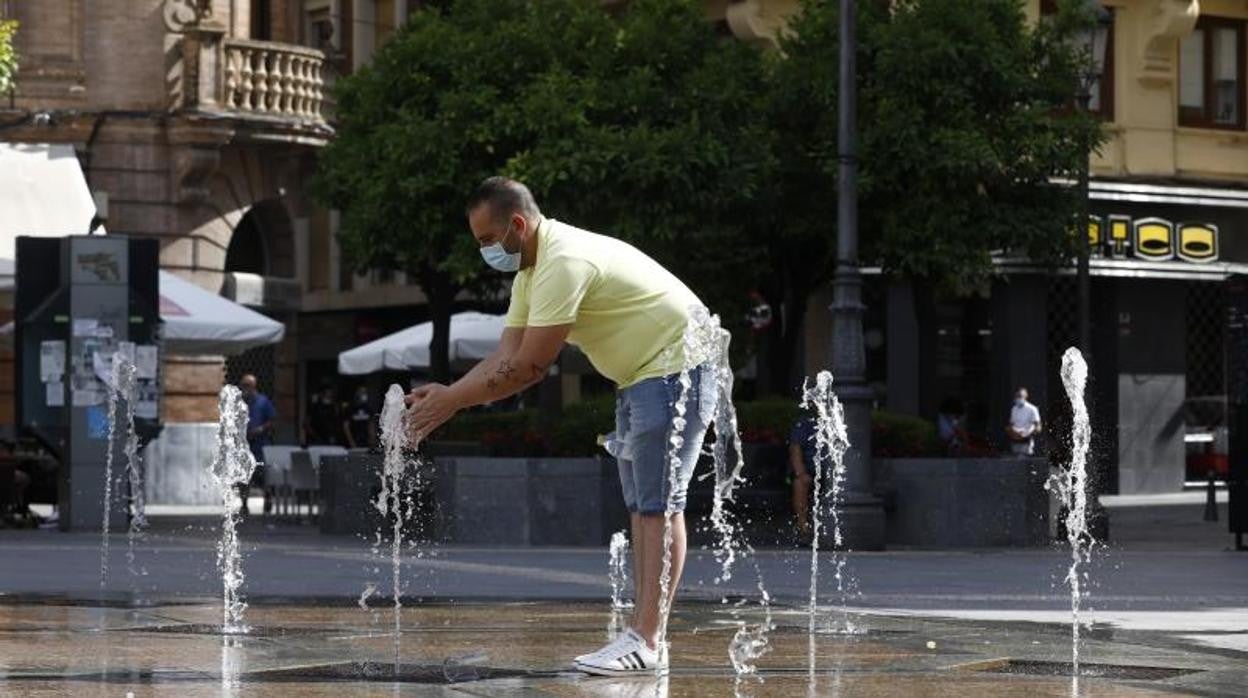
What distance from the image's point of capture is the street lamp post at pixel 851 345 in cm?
2273

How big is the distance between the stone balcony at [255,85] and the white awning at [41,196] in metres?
2.51

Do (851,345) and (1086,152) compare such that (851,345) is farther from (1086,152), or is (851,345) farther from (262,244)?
(262,244)

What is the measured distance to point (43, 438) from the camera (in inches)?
977

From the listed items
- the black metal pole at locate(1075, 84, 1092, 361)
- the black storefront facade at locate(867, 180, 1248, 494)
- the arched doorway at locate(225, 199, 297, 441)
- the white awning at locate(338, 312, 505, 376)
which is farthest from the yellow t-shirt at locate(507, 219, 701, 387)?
the arched doorway at locate(225, 199, 297, 441)

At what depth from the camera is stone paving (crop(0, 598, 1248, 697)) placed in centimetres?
890

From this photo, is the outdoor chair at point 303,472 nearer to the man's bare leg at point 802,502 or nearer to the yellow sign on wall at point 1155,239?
the man's bare leg at point 802,502

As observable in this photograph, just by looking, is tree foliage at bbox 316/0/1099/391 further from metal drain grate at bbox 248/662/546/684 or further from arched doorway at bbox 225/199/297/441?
metal drain grate at bbox 248/662/546/684

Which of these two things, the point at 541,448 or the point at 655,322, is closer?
the point at 655,322

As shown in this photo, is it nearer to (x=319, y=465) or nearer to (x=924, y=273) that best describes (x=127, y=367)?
(x=319, y=465)

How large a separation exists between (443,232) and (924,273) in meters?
4.99

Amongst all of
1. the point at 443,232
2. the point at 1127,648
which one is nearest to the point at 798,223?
the point at 443,232

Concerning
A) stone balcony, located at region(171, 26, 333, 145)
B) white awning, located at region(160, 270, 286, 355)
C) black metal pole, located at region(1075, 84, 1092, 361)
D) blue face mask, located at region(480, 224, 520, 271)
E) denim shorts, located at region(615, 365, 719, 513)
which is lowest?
denim shorts, located at region(615, 365, 719, 513)

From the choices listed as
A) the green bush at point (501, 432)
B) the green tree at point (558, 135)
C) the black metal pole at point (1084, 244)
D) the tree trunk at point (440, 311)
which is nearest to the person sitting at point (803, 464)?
the green bush at point (501, 432)

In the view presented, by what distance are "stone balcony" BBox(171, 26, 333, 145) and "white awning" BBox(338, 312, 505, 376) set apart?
9.62 ft
